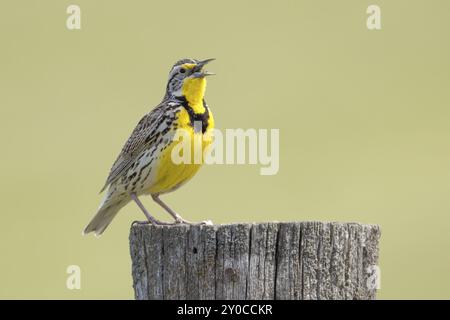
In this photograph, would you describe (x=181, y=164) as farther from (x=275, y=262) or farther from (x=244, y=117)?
(x=244, y=117)

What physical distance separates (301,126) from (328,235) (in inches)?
407

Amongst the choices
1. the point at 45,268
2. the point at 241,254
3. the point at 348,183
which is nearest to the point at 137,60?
the point at 348,183

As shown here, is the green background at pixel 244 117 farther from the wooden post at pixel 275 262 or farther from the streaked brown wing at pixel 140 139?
the wooden post at pixel 275 262

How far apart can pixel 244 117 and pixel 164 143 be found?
8660 millimetres

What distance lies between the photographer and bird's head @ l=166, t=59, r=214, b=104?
261 inches

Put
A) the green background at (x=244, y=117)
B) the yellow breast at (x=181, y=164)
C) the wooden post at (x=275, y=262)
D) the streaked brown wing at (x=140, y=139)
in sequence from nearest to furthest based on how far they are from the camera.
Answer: the wooden post at (x=275, y=262)
the yellow breast at (x=181, y=164)
the streaked brown wing at (x=140, y=139)
the green background at (x=244, y=117)

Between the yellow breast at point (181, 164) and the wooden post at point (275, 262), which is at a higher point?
the yellow breast at point (181, 164)

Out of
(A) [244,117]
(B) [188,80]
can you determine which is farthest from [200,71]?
(A) [244,117]

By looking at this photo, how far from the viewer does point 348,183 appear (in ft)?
44.5

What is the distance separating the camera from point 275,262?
14.3 feet

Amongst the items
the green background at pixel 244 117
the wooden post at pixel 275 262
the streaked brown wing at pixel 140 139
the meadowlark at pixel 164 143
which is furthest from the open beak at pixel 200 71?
the green background at pixel 244 117

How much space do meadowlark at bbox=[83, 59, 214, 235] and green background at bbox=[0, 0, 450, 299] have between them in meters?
3.78

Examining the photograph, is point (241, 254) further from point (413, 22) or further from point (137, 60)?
point (413, 22)

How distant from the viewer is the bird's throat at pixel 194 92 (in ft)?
21.6
